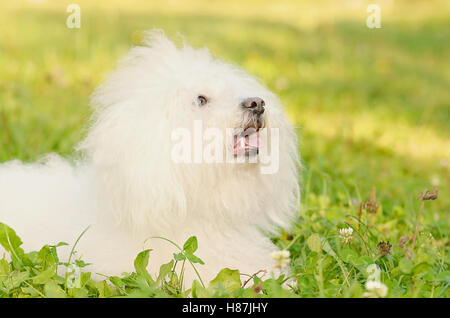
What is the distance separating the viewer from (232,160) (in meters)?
2.57

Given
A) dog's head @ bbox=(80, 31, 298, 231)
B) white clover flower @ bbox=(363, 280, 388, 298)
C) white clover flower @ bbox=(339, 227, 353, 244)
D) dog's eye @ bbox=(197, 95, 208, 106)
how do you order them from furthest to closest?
white clover flower @ bbox=(339, 227, 353, 244)
dog's eye @ bbox=(197, 95, 208, 106)
dog's head @ bbox=(80, 31, 298, 231)
white clover flower @ bbox=(363, 280, 388, 298)

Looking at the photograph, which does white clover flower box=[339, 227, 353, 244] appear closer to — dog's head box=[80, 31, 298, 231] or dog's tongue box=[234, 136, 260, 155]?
dog's head box=[80, 31, 298, 231]

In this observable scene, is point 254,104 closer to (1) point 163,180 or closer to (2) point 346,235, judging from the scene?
(1) point 163,180

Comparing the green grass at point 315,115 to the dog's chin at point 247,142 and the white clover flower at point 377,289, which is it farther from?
the dog's chin at point 247,142

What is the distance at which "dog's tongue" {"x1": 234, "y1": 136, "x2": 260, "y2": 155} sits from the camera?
2576 mm

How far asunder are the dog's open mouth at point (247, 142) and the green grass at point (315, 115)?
0.52m

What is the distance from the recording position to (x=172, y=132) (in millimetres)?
2576

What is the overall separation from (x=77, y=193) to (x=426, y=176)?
3.34 m

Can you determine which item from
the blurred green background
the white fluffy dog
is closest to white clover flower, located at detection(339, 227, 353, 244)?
the white fluffy dog

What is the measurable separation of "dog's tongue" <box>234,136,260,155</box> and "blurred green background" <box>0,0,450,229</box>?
40.8 inches

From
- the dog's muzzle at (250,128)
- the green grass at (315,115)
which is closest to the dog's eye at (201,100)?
the dog's muzzle at (250,128)

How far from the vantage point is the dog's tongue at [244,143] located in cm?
258

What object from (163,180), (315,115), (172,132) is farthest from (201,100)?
(315,115)

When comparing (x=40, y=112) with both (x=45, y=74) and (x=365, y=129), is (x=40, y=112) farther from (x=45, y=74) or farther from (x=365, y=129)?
(x=365, y=129)
